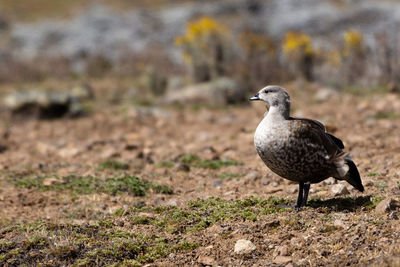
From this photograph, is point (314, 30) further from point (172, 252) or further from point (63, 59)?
point (172, 252)

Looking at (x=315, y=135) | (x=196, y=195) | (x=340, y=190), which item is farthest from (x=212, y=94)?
(x=315, y=135)

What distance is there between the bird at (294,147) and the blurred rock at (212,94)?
924 cm

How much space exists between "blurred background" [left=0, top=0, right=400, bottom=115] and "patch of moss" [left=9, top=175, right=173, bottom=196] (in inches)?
289

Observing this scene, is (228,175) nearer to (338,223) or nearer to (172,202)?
(172,202)

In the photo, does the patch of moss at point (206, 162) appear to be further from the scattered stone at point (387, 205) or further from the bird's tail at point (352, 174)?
the scattered stone at point (387, 205)

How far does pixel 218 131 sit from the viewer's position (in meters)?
11.0

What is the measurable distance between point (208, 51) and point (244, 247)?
44.5ft

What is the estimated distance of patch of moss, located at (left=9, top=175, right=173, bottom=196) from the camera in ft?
22.9

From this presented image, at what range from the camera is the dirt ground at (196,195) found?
15.3ft

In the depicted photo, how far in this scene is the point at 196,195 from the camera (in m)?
6.68

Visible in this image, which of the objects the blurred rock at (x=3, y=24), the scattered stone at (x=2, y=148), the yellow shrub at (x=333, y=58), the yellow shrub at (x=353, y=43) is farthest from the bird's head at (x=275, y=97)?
the blurred rock at (x=3, y=24)

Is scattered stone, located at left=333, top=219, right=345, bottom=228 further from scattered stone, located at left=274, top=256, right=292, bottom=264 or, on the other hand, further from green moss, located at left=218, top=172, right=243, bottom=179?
green moss, located at left=218, top=172, right=243, bottom=179

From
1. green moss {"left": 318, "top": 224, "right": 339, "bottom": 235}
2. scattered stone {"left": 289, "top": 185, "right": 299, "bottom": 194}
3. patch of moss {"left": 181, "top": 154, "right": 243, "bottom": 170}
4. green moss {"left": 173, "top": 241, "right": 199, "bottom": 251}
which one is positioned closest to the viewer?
green moss {"left": 318, "top": 224, "right": 339, "bottom": 235}

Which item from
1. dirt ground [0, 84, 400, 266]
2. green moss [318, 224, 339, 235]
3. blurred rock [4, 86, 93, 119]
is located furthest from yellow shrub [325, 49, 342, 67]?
green moss [318, 224, 339, 235]
